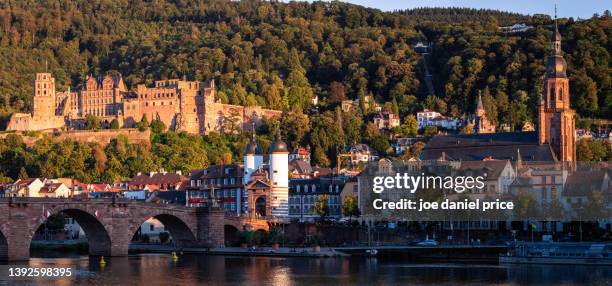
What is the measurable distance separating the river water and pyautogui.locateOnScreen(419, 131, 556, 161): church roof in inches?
993

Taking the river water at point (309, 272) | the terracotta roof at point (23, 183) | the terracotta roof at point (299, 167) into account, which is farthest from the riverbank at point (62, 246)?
the terracotta roof at point (299, 167)

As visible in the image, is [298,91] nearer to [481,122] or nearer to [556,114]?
[481,122]

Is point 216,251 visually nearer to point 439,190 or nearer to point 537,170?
point 439,190

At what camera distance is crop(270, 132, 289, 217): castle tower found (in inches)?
3681

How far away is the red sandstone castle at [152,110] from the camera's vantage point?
13412 cm

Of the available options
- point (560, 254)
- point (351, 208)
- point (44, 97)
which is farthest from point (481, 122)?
point (560, 254)

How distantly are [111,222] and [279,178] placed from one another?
2243cm

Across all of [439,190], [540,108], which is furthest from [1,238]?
Result: [540,108]

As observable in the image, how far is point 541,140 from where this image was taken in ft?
320

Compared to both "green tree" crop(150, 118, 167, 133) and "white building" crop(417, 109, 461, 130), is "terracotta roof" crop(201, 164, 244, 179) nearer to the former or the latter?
"green tree" crop(150, 118, 167, 133)

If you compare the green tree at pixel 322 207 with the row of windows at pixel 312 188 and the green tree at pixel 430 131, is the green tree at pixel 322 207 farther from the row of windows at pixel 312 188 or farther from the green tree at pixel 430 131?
the green tree at pixel 430 131

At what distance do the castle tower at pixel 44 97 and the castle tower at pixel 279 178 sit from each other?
48.3 metres

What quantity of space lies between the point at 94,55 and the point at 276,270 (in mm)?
120659

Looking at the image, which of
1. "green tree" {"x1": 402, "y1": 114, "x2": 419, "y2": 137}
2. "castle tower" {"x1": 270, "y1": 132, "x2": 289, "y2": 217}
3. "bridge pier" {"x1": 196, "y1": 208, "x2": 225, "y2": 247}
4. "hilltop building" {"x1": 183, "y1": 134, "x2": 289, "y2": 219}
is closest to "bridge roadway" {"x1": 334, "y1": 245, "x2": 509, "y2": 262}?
"bridge pier" {"x1": 196, "y1": 208, "x2": 225, "y2": 247}
